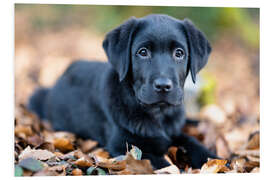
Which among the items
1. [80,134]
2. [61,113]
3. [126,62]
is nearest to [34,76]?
[61,113]

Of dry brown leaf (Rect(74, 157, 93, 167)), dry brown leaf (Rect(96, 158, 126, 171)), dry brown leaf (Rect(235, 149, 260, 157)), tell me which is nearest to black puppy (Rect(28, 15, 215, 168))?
dry brown leaf (Rect(235, 149, 260, 157))

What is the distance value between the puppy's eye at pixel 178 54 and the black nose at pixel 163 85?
0.36 meters

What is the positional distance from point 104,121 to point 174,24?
144cm

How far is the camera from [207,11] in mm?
7949

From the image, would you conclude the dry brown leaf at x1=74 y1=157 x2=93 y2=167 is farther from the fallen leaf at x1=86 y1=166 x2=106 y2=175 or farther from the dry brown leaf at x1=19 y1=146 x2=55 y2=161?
the dry brown leaf at x1=19 y1=146 x2=55 y2=161

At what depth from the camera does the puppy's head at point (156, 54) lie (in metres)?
3.05

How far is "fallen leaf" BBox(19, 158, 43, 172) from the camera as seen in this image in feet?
8.31

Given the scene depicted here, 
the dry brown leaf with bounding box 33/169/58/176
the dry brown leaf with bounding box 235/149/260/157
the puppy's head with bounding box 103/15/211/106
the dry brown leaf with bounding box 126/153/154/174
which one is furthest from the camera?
the dry brown leaf with bounding box 235/149/260/157

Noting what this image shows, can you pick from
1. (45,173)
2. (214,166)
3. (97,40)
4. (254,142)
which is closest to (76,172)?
(45,173)

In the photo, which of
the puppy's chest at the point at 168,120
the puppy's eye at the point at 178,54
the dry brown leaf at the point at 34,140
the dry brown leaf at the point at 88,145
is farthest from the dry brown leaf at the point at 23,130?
the puppy's eye at the point at 178,54

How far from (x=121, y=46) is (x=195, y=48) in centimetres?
76

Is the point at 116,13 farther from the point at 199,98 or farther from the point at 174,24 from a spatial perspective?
the point at 174,24

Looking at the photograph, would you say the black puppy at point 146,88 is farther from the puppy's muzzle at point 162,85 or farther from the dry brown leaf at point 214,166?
the dry brown leaf at point 214,166

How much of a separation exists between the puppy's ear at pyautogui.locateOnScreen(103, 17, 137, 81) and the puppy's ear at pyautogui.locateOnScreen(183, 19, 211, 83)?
0.58 metres
